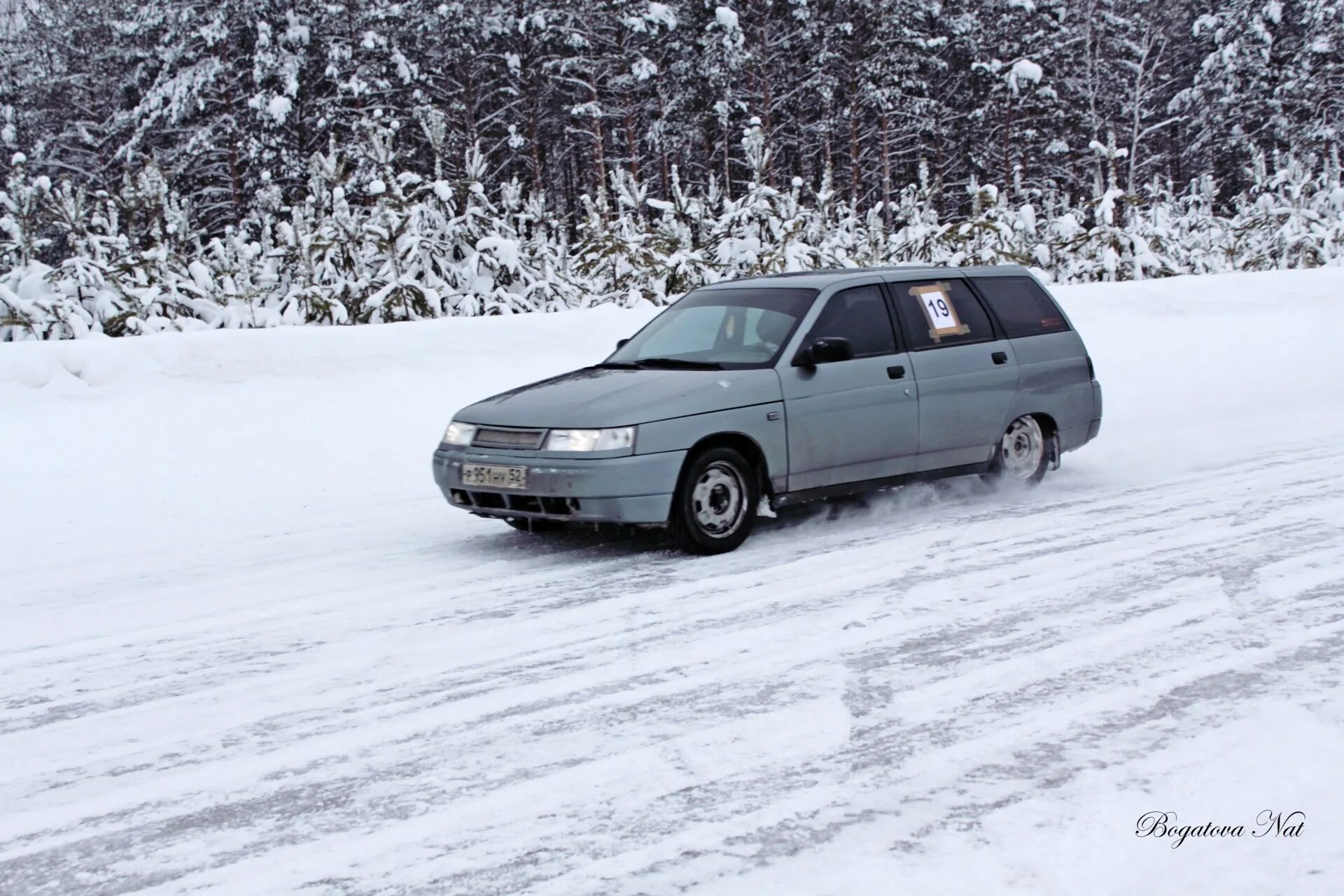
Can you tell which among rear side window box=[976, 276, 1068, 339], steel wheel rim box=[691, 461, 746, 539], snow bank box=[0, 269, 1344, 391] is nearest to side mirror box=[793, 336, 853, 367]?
steel wheel rim box=[691, 461, 746, 539]

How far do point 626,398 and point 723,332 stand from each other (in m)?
1.19

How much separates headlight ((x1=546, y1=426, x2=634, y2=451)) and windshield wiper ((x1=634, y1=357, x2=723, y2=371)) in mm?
984

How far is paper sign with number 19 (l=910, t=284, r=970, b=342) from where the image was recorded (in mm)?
8766

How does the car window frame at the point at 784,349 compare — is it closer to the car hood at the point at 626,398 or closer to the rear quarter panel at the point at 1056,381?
the car hood at the point at 626,398

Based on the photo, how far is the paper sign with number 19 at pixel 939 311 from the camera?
345 inches

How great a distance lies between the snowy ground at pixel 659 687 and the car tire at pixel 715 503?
6.5 inches

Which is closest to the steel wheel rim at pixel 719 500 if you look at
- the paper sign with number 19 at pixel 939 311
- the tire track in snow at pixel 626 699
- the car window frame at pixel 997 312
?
the tire track in snow at pixel 626 699

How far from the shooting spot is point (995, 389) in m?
8.90

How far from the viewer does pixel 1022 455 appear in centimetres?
927

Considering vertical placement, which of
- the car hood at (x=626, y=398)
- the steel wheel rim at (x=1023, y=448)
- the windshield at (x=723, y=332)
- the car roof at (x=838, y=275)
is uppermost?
the car roof at (x=838, y=275)

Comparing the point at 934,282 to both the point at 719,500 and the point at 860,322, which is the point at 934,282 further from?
the point at 719,500

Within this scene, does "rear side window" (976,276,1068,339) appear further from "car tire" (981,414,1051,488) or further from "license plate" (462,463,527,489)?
"license plate" (462,463,527,489)

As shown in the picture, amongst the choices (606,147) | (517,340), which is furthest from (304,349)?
(606,147)

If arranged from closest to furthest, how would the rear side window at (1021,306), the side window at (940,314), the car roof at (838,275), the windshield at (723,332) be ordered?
the windshield at (723,332)
the car roof at (838,275)
the side window at (940,314)
the rear side window at (1021,306)
